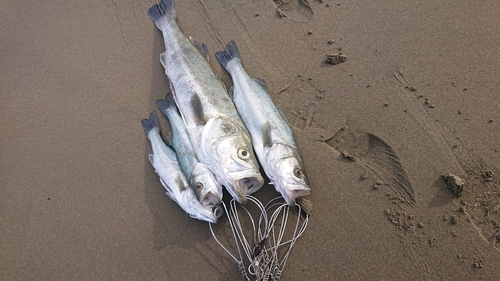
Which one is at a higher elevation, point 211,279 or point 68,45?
point 68,45

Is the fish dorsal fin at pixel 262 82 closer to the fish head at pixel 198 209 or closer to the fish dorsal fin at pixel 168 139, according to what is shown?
the fish dorsal fin at pixel 168 139

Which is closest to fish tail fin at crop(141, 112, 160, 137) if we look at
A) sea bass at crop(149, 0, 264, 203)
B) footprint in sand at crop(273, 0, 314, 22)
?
sea bass at crop(149, 0, 264, 203)

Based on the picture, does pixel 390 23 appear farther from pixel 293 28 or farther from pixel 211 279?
pixel 211 279

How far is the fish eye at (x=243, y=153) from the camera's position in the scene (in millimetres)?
3627

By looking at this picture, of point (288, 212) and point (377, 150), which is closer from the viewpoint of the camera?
point (288, 212)

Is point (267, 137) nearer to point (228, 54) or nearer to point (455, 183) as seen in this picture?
point (228, 54)

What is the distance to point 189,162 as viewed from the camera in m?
3.91

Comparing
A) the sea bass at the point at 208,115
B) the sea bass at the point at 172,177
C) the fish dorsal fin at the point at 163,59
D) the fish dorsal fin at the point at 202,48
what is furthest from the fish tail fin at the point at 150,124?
the fish dorsal fin at the point at 202,48

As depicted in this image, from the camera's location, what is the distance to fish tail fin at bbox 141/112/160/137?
170 inches

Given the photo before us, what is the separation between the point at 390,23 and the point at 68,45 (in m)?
5.12

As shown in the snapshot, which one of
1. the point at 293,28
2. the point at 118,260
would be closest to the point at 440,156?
the point at 293,28

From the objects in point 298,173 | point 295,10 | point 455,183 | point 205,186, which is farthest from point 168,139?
point 455,183

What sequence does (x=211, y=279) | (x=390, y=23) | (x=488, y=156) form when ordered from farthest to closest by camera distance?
(x=390, y=23) < (x=488, y=156) < (x=211, y=279)

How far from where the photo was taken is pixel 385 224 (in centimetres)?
375
